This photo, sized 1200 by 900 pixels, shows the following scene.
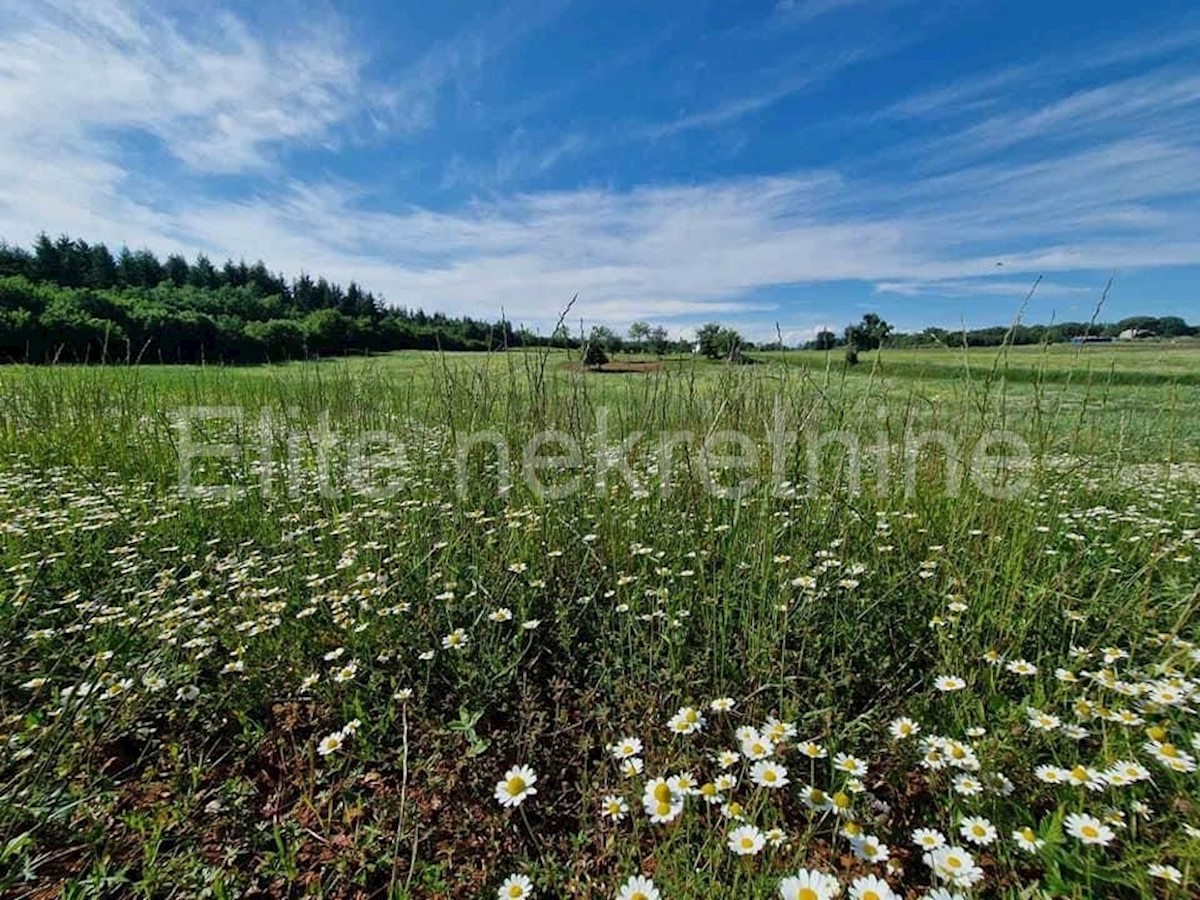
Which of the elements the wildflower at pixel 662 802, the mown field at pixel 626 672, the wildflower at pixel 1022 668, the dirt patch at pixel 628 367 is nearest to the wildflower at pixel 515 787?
the mown field at pixel 626 672

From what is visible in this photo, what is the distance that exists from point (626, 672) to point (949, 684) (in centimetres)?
91

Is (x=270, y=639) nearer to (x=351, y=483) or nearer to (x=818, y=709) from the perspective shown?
(x=351, y=483)

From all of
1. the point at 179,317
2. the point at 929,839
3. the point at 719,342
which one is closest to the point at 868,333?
the point at 719,342

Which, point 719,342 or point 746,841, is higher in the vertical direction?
point 719,342

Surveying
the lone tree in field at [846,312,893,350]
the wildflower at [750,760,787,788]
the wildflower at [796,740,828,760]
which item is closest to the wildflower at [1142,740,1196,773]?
the wildflower at [796,740,828,760]

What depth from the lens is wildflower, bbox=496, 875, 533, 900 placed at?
990mm

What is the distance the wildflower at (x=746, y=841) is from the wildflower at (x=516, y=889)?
1.38 ft

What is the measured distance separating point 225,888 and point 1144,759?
6.91ft

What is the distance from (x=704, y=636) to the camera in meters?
1.75

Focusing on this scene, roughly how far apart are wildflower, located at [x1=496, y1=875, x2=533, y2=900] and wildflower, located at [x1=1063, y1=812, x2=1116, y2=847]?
1070mm

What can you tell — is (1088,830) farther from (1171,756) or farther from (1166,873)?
(1171,756)

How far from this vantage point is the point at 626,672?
1607 mm

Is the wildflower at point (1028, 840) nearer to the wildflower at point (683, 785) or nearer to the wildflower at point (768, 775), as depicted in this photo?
the wildflower at point (768, 775)

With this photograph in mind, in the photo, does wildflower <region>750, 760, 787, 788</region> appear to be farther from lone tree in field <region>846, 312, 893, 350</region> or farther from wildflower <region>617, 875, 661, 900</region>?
lone tree in field <region>846, 312, 893, 350</region>
